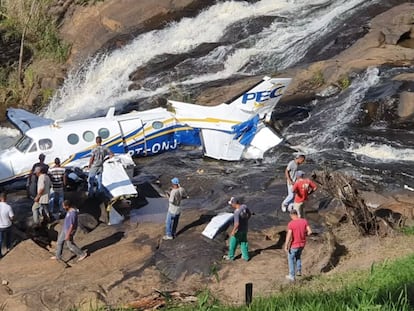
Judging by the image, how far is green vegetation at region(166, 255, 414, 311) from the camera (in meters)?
7.38

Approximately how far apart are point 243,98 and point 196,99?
13.4 ft

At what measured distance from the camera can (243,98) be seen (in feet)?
72.4

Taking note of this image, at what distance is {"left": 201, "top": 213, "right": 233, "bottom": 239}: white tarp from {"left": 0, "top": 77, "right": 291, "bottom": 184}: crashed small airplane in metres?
6.21

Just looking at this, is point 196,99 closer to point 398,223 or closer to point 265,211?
point 265,211

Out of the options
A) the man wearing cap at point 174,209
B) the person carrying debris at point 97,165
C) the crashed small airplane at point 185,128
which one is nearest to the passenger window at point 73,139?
the crashed small airplane at point 185,128

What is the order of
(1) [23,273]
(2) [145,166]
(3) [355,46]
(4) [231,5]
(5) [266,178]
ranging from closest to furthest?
1. (1) [23,273]
2. (5) [266,178]
3. (2) [145,166]
4. (3) [355,46]
5. (4) [231,5]

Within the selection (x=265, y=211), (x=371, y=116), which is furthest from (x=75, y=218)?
(x=371, y=116)

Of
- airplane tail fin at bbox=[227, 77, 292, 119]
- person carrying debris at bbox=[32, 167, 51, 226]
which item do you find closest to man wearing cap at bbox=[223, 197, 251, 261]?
person carrying debris at bbox=[32, 167, 51, 226]

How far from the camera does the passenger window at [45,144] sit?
19.7 metres

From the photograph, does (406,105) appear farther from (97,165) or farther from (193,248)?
(193,248)

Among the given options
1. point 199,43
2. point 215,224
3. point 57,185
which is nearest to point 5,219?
point 57,185

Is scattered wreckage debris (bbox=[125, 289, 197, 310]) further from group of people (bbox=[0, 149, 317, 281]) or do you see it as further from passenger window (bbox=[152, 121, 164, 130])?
passenger window (bbox=[152, 121, 164, 130])

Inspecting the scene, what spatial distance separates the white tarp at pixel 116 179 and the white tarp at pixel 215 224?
298 cm

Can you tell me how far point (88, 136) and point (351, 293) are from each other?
42.9 ft
